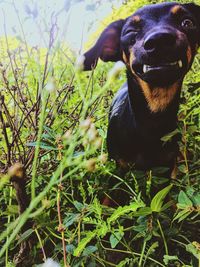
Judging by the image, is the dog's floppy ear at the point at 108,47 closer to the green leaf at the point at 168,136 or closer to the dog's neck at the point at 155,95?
the dog's neck at the point at 155,95

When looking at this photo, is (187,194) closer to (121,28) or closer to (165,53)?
(165,53)

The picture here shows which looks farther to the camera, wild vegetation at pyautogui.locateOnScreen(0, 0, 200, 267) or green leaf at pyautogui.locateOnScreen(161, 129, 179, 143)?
green leaf at pyautogui.locateOnScreen(161, 129, 179, 143)

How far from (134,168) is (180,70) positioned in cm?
48

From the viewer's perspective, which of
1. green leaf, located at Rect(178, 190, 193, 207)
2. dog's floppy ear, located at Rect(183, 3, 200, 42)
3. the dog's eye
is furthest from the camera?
dog's floppy ear, located at Rect(183, 3, 200, 42)

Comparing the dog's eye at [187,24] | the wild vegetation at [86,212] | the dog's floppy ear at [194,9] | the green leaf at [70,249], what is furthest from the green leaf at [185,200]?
the dog's floppy ear at [194,9]

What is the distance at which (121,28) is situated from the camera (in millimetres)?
1635

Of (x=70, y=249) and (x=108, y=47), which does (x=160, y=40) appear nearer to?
(x=108, y=47)

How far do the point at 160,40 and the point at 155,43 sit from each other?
0.02 meters

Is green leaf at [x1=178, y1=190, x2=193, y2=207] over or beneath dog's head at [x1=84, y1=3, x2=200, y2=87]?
beneath

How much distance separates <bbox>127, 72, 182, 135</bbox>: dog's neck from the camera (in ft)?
5.08

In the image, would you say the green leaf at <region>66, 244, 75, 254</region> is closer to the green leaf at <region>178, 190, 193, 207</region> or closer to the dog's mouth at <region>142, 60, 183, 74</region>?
the green leaf at <region>178, 190, 193, 207</region>

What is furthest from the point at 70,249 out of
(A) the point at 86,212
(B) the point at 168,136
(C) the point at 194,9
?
(C) the point at 194,9

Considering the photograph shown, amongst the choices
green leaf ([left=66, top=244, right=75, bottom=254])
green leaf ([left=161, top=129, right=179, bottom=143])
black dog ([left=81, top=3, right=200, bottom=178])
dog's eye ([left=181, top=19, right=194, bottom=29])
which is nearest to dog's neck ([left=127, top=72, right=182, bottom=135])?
black dog ([left=81, top=3, right=200, bottom=178])

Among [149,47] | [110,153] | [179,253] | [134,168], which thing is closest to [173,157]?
[134,168]
